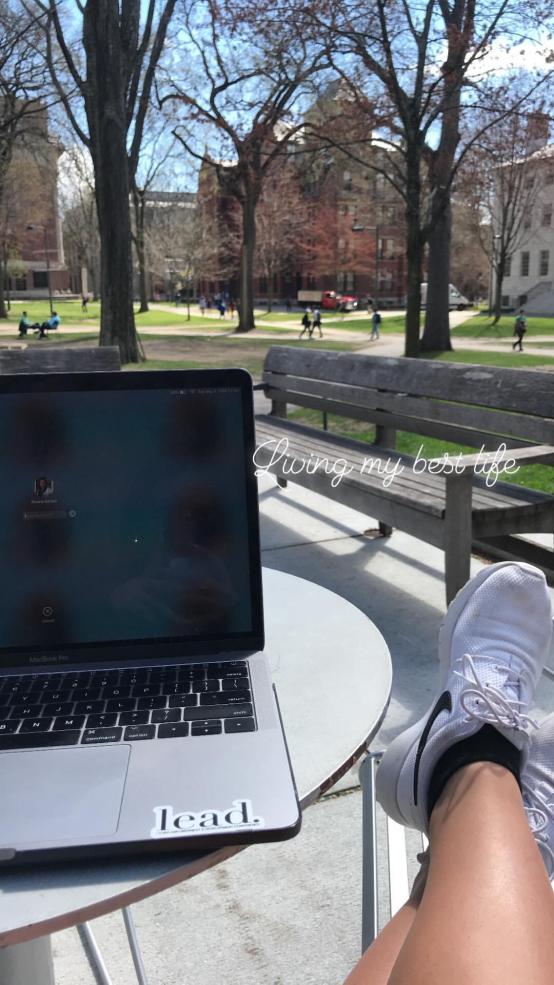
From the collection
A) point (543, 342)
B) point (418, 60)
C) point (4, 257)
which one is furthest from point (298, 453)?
point (4, 257)

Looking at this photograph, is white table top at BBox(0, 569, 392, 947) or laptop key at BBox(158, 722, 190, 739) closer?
white table top at BBox(0, 569, 392, 947)

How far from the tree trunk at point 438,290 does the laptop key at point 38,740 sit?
18.8 meters

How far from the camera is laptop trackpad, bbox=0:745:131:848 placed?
940 millimetres

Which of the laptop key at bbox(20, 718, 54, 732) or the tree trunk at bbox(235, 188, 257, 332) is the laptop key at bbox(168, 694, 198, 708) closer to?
the laptop key at bbox(20, 718, 54, 732)

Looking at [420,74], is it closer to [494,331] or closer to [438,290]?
[438,290]

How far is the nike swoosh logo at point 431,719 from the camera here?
1.37m

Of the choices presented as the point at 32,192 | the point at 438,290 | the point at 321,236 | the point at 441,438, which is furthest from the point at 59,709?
the point at 321,236

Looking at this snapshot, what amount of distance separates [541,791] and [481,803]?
209 mm

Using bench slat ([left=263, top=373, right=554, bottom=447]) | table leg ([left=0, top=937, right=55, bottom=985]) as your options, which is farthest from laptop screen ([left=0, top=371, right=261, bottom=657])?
bench slat ([left=263, top=373, right=554, bottom=447])

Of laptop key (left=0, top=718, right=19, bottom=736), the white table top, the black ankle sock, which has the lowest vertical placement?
the black ankle sock

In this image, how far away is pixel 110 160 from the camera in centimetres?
1286

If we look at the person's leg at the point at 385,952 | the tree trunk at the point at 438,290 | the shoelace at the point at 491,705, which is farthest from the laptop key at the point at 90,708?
the tree trunk at the point at 438,290

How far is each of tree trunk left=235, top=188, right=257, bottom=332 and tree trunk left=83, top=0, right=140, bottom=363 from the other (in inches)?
557

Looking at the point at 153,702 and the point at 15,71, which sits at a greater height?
the point at 15,71
